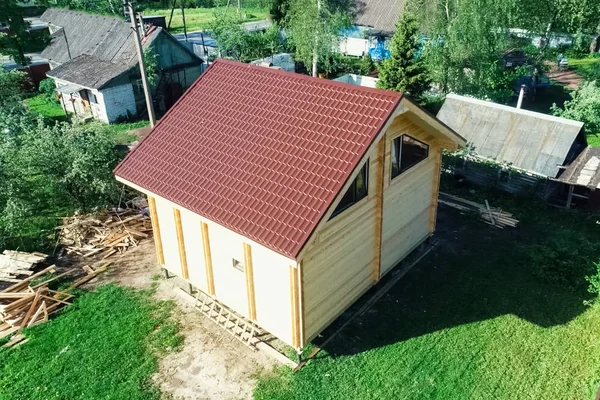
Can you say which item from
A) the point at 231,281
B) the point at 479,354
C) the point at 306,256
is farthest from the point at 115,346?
the point at 479,354

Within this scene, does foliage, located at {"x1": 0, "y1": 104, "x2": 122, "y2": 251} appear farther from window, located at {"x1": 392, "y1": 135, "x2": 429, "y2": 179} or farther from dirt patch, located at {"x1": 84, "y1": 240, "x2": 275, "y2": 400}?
window, located at {"x1": 392, "y1": 135, "x2": 429, "y2": 179}

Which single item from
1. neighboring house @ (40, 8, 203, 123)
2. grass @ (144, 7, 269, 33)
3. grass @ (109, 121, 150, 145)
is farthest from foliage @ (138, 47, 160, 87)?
grass @ (144, 7, 269, 33)

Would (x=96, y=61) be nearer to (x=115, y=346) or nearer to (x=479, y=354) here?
(x=115, y=346)

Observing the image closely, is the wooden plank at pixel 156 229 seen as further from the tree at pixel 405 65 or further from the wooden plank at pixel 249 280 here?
the tree at pixel 405 65

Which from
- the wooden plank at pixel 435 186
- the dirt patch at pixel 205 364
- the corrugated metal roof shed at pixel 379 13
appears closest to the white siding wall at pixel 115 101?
the dirt patch at pixel 205 364

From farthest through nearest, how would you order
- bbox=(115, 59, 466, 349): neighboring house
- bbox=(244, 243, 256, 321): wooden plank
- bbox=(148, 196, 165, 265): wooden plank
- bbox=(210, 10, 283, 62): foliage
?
bbox=(210, 10, 283, 62): foliage < bbox=(148, 196, 165, 265): wooden plank < bbox=(244, 243, 256, 321): wooden plank < bbox=(115, 59, 466, 349): neighboring house

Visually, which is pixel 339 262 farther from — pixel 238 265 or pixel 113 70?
pixel 113 70
